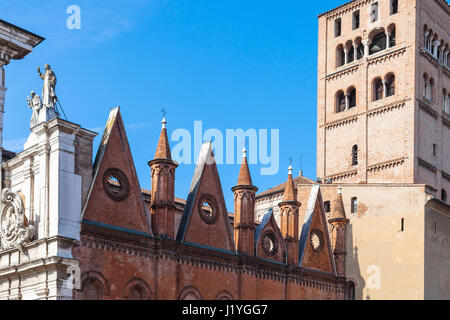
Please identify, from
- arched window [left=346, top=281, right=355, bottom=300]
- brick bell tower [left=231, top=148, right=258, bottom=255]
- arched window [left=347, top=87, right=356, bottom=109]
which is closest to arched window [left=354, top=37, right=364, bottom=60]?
arched window [left=347, top=87, right=356, bottom=109]

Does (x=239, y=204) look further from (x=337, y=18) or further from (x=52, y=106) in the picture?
(x=337, y=18)

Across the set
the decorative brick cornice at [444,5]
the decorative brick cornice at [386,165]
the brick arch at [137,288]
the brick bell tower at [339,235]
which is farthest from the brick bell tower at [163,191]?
the decorative brick cornice at [444,5]

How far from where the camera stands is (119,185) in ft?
92.7

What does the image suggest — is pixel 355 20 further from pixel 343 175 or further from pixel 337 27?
pixel 343 175

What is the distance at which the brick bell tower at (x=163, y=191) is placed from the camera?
28469 mm

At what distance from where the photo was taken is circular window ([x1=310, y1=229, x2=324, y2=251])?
35269 millimetres

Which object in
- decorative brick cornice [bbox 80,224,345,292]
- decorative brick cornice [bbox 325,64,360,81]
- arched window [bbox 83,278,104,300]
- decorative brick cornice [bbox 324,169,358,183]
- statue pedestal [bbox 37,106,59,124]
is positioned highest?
decorative brick cornice [bbox 325,64,360,81]

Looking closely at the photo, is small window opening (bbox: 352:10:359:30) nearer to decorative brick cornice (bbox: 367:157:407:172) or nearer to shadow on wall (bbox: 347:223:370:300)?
decorative brick cornice (bbox: 367:157:407:172)

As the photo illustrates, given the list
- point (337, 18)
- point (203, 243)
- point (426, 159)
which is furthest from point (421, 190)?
point (337, 18)

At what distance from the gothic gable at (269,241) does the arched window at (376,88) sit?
66.6 feet

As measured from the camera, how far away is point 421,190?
35562 millimetres

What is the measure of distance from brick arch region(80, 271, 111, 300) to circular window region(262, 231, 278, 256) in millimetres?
8214

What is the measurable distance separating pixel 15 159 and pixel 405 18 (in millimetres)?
30089
